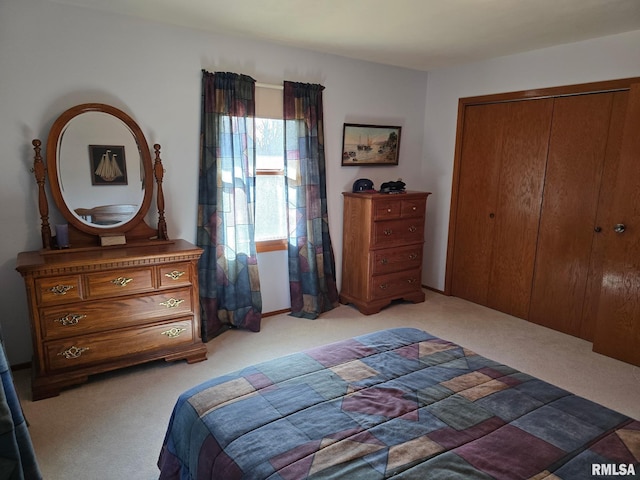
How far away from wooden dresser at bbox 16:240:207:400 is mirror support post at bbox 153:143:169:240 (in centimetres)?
13

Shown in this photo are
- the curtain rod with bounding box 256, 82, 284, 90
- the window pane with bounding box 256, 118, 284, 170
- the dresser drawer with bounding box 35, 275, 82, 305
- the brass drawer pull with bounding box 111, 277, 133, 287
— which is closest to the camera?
the dresser drawer with bounding box 35, 275, 82, 305

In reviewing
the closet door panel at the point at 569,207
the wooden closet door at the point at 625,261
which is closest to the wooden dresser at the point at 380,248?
the closet door panel at the point at 569,207

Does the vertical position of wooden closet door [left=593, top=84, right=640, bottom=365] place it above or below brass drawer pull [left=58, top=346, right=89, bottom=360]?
above

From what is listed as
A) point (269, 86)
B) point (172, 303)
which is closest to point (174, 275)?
point (172, 303)

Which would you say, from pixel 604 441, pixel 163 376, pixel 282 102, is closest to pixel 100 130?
pixel 282 102

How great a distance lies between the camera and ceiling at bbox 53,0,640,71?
8.70 feet

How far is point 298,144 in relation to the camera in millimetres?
3805

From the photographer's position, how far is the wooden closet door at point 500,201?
12.6ft

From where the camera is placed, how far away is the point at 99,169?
2.96 m

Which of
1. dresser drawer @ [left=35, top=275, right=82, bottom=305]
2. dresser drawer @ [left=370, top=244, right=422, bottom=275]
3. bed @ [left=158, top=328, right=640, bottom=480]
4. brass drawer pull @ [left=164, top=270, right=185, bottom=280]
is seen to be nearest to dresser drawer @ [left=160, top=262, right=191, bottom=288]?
brass drawer pull @ [left=164, top=270, right=185, bottom=280]

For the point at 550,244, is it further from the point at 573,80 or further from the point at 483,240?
the point at 573,80

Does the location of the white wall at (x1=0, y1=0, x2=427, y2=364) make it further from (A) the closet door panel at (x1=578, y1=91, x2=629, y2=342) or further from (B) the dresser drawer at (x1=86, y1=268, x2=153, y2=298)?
(A) the closet door panel at (x1=578, y1=91, x2=629, y2=342)

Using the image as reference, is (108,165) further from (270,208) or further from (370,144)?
(370,144)

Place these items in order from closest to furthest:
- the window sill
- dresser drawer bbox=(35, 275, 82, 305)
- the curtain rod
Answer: dresser drawer bbox=(35, 275, 82, 305), the curtain rod, the window sill
